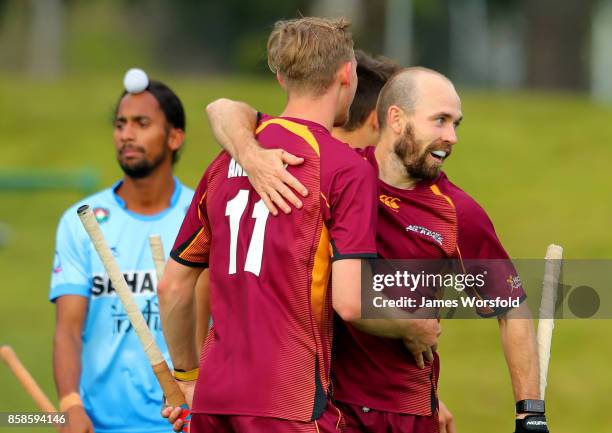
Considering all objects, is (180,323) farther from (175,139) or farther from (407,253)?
(175,139)

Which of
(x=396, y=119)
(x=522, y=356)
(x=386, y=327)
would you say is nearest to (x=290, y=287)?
(x=386, y=327)

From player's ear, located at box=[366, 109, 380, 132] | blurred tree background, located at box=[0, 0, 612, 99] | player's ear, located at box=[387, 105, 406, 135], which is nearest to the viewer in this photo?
player's ear, located at box=[387, 105, 406, 135]

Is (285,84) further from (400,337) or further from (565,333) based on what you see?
(565,333)

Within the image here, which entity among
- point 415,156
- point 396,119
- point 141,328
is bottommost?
point 141,328

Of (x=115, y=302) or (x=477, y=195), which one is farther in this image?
(x=477, y=195)

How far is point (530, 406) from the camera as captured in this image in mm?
4695

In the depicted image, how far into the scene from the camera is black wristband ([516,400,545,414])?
4688mm

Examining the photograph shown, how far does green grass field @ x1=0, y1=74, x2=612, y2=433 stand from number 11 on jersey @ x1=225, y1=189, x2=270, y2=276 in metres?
7.24

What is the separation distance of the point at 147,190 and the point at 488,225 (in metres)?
2.40

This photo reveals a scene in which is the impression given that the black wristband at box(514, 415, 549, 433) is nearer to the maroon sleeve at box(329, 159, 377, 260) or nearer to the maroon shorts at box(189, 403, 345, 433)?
the maroon shorts at box(189, 403, 345, 433)

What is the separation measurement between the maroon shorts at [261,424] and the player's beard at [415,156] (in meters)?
1.02

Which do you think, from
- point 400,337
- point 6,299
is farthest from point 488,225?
point 6,299

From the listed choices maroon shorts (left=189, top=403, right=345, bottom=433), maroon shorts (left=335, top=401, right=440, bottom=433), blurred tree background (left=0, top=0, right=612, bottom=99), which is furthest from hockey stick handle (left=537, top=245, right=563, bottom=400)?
blurred tree background (left=0, top=0, right=612, bottom=99)

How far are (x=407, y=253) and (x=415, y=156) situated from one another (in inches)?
15.0
